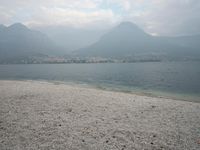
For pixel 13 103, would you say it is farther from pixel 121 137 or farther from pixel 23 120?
pixel 121 137

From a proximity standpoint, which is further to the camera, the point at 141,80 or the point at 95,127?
the point at 141,80

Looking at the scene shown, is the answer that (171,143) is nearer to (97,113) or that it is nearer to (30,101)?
(97,113)

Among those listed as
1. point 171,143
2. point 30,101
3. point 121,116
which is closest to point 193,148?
point 171,143

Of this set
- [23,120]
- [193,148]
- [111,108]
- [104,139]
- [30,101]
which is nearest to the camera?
[193,148]

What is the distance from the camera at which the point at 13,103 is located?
2128 centimetres

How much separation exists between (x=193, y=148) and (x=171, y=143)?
1229 millimetres

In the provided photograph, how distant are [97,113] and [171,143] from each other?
7.85 meters

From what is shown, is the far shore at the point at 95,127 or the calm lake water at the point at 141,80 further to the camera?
the calm lake water at the point at 141,80

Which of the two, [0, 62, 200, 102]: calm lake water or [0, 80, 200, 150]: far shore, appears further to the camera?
[0, 62, 200, 102]: calm lake water

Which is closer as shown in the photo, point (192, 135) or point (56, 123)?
point (192, 135)

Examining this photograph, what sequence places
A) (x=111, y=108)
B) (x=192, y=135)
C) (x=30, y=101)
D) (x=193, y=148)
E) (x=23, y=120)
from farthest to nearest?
(x=30, y=101) < (x=111, y=108) < (x=23, y=120) < (x=192, y=135) < (x=193, y=148)

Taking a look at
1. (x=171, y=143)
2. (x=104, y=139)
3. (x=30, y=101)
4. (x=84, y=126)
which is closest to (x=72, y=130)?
(x=84, y=126)

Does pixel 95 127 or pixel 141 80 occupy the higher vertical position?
pixel 95 127

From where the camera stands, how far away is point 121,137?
1241 cm
